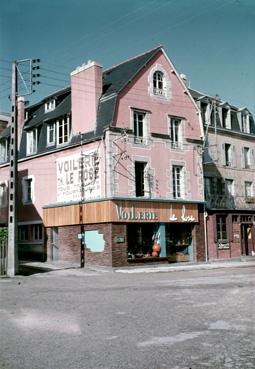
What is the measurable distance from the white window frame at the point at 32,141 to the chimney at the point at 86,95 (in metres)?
4.67

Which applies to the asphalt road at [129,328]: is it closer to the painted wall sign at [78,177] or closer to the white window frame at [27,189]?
the painted wall sign at [78,177]

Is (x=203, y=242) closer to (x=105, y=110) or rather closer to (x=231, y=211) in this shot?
(x=231, y=211)

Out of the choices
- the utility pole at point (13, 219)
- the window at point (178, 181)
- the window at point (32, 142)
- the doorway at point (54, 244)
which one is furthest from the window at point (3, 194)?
the utility pole at point (13, 219)

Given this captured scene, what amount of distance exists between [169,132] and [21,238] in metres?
12.5

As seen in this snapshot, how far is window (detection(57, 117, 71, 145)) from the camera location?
28562 mm

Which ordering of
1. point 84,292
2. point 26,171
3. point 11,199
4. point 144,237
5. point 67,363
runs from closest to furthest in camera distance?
point 67,363, point 84,292, point 11,199, point 144,237, point 26,171

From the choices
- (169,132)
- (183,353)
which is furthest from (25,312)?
(169,132)

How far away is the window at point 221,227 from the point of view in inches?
1223

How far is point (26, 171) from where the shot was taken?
3120cm

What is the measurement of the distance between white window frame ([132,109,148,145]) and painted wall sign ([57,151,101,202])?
8.92ft

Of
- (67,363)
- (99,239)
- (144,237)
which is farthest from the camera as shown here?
(144,237)

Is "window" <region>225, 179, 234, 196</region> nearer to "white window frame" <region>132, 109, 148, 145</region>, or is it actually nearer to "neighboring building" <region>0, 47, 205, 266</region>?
"neighboring building" <region>0, 47, 205, 266</region>

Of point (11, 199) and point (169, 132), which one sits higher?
point (169, 132)

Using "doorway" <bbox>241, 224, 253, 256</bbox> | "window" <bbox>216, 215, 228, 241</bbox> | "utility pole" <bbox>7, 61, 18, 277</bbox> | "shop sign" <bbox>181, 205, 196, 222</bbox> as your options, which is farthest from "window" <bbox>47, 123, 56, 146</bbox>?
"doorway" <bbox>241, 224, 253, 256</bbox>
